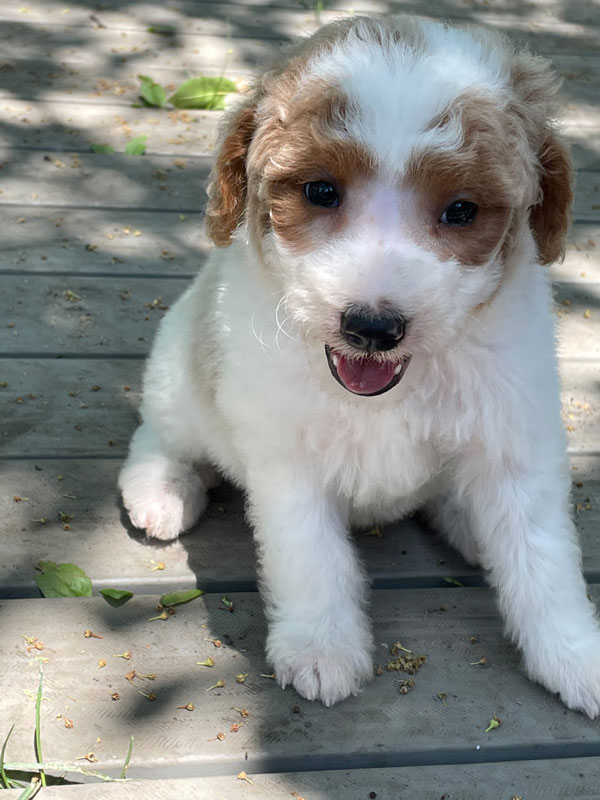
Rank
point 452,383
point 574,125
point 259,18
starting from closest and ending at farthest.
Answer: point 452,383 < point 574,125 < point 259,18

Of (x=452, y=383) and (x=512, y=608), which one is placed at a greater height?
(x=452, y=383)

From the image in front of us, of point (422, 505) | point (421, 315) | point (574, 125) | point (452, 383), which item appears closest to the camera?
point (421, 315)

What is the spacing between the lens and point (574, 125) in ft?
17.6

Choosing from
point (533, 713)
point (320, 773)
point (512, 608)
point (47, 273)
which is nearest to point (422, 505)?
point (512, 608)

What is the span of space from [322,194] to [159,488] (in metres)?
1.16

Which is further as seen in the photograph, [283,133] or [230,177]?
[230,177]

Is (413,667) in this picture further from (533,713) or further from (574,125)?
(574,125)

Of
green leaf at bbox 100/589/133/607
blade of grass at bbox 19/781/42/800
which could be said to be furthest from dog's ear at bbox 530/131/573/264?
blade of grass at bbox 19/781/42/800

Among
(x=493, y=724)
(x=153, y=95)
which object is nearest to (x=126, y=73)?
(x=153, y=95)

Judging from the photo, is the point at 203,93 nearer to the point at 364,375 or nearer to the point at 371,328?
the point at 364,375

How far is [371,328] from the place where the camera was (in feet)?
6.73

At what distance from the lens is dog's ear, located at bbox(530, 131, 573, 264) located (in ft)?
7.82

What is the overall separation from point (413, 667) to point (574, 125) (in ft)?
11.9

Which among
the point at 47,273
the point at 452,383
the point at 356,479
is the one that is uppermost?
the point at 452,383
